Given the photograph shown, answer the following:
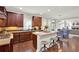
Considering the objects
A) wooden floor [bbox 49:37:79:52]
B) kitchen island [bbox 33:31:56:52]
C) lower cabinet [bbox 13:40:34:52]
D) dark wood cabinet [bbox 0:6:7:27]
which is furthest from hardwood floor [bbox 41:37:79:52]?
dark wood cabinet [bbox 0:6:7:27]

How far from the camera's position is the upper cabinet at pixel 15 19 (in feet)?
5.14

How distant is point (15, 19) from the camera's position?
166 centimetres

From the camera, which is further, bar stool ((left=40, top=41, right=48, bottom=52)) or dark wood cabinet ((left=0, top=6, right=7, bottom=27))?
bar stool ((left=40, top=41, right=48, bottom=52))

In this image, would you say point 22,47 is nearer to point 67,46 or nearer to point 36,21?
point 36,21

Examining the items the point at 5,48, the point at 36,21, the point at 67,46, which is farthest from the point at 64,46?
the point at 5,48

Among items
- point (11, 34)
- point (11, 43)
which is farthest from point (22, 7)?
point (11, 43)

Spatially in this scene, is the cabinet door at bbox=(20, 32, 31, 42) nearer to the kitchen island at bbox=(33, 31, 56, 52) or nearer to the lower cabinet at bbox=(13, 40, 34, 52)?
the lower cabinet at bbox=(13, 40, 34, 52)

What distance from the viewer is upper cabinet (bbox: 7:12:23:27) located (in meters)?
1.57

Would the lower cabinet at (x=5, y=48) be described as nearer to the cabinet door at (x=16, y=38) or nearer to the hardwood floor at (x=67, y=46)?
the cabinet door at (x=16, y=38)

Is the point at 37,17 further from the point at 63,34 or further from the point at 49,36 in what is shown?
the point at 63,34

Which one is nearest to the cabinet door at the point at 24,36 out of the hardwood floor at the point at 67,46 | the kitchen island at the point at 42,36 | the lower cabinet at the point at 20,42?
the lower cabinet at the point at 20,42

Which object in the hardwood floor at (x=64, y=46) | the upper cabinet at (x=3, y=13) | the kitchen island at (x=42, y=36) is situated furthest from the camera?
the kitchen island at (x=42, y=36)

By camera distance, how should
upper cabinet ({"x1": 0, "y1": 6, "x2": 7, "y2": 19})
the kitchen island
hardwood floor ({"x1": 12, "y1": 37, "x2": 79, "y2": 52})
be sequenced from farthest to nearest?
the kitchen island
hardwood floor ({"x1": 12, "y1": 37, "x2": 79, "y2": 52})
upper cabinet ({"x1": 0, "y1": 6, "x2": 7, "y2": 19})
